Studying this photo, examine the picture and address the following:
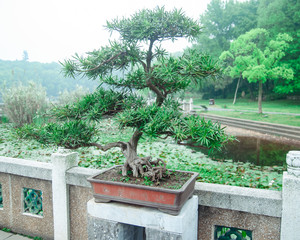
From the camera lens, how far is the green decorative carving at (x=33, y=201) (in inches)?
114

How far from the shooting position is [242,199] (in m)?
1.99

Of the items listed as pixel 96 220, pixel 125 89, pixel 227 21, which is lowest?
pixel 96 220

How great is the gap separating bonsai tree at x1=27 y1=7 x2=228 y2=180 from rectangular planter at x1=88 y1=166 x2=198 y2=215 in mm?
187

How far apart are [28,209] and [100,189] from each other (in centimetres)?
157

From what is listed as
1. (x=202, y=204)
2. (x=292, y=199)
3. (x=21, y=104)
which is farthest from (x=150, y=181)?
(x=21, y=104)

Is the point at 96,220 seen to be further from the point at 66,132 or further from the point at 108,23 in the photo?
the point at 108,23

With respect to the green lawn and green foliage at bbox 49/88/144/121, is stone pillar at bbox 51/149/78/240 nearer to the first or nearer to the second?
green foliage at bbox 49/88/144/121

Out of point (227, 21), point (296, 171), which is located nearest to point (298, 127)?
point (296, 171)

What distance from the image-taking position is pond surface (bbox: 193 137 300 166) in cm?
655

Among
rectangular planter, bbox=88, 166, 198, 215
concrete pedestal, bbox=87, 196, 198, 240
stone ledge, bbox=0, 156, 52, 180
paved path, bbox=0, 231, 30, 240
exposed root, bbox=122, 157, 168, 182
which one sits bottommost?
paved path, bbox=0, 231, 30, 240

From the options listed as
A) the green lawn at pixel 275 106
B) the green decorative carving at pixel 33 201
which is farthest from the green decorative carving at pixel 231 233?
the green lawn at pixel 275 106

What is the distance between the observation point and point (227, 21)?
3316 cm

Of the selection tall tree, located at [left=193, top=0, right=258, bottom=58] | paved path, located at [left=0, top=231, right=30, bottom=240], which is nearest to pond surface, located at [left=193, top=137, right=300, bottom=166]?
paved path, located at [left=0, top=231, right=30, bottom=240]

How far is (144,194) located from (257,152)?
22.3 ft
